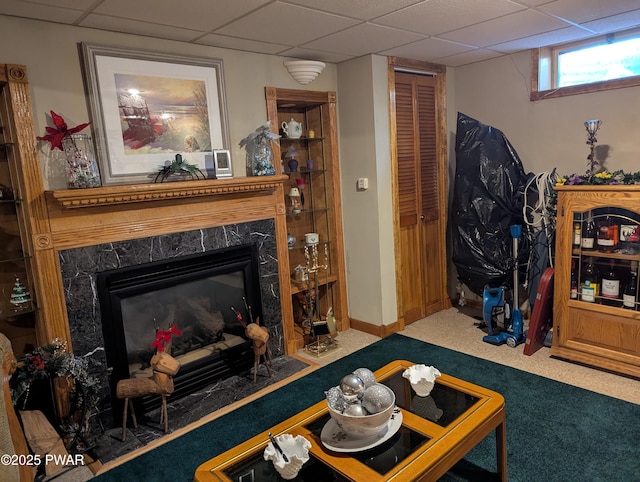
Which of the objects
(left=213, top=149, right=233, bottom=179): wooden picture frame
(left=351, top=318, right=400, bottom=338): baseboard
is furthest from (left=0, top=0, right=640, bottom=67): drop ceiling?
(left=351, top=318, right=400, bottom=338): baseboard

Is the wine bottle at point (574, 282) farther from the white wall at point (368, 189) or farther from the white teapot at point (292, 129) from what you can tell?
the white teapot at point (292, 129)

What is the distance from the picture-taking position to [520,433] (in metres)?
2.44

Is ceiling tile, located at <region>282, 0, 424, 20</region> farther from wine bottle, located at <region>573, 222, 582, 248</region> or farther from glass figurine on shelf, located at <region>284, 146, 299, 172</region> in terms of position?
wine bottle, located at <region>573, 222, 582, 248</region>

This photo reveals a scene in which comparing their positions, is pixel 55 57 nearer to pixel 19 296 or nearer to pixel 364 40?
pixel 19 296

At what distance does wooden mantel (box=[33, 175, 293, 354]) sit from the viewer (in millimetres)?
2449

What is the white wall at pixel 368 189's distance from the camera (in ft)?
11.9

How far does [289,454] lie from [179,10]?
86.0 inches

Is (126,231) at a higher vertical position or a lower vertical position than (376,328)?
higher

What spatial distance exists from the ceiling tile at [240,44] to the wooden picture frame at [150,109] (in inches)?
4.5

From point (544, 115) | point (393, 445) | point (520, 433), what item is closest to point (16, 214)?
point (393, 445)

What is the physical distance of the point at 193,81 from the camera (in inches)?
117

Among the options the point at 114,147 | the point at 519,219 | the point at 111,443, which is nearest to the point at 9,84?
the point at 114,147

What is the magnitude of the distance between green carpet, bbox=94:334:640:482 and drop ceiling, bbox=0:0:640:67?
7.64 feet

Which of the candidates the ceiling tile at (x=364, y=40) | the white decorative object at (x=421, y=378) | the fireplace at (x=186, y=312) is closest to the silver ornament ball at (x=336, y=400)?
the white decorative object at (x=421, y=378)
